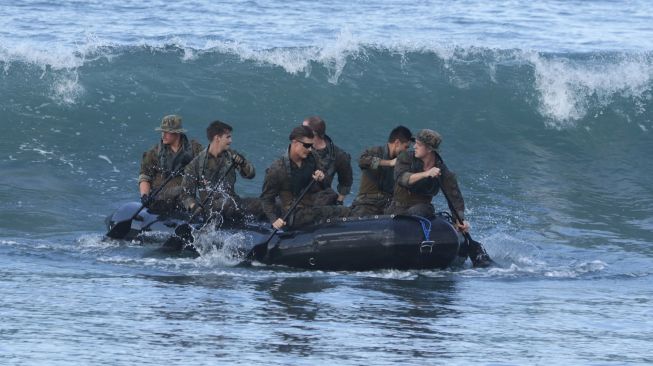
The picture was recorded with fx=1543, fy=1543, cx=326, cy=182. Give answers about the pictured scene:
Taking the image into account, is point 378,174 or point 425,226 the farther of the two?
point 378,174

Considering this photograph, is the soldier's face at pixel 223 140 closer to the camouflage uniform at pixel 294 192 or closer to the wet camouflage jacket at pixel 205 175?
the wet camouflage jacket at pixel 205 175

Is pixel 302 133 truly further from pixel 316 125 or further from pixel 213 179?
pixel 213 179

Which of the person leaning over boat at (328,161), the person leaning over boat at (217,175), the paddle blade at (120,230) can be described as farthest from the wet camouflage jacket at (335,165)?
the paddle blade at (120,230)

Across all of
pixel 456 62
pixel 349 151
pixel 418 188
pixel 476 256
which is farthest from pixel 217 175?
pixel 456 62

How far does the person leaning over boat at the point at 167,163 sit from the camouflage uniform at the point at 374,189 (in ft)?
7.07

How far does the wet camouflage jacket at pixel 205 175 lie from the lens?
16469 millimetres

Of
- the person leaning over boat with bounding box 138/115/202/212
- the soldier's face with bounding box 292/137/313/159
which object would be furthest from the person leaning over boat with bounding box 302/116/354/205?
the person leaning over boat with bounding box 138/115/202/212

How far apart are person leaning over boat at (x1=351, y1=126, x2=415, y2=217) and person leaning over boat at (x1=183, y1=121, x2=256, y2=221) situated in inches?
47.1

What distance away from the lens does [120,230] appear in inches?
664

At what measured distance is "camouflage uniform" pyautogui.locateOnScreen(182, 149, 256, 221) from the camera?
1631 cm

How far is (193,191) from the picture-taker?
54.2ft

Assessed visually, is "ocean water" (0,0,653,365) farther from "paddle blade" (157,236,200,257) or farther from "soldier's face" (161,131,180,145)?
"soldier's face" (161,131,180,145)

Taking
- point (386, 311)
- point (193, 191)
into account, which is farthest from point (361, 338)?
point (193, 191)

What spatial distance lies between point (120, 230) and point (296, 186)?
2343mm
